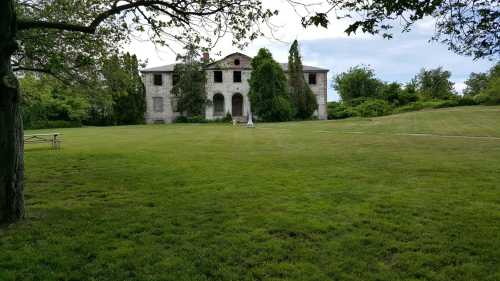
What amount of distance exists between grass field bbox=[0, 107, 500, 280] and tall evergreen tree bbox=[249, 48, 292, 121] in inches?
1264

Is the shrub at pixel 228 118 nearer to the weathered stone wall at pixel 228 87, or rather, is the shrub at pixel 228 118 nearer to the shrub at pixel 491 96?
the weathered stone wall at pixel 228 87

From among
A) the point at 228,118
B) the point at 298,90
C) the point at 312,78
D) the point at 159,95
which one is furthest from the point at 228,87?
the point at 312,78

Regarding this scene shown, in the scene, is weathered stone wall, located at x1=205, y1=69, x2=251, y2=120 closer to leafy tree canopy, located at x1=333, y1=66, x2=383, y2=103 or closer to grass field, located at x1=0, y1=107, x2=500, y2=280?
leafy tree canopy, located at x1=333, y1=66, x2=383, y2=103

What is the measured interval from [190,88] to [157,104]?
640cm

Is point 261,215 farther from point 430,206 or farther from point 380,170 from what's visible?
point 380,170

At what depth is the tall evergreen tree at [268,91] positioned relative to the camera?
41.7 m

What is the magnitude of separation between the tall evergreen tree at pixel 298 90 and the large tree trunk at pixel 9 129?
40.0m

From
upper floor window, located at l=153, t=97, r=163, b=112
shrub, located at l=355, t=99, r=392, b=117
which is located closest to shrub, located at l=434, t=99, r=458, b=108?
shrub, located at l=355, t=99, r=392, b=117

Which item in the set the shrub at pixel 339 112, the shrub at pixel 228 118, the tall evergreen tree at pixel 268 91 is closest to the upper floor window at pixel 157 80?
the shrub at pixel 228 118

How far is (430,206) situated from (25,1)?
10.5m

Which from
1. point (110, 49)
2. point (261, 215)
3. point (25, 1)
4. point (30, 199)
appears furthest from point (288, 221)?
point (25, 1)

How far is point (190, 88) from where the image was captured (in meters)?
45.3

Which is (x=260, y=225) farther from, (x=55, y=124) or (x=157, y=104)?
(x=157, y=104)

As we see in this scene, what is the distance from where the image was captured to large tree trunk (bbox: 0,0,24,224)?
199 inches
